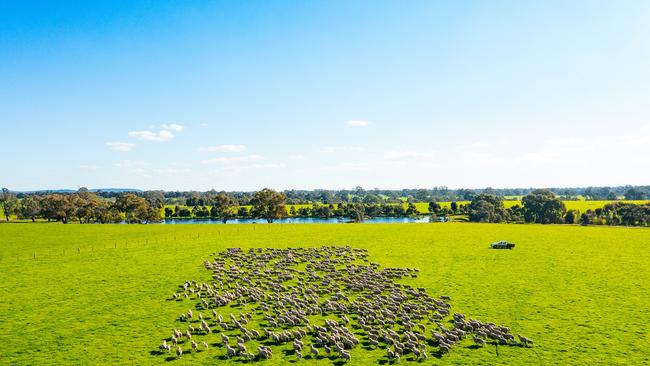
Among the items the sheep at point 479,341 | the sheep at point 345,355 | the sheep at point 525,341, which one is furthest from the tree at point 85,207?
the sheep at point 525,341

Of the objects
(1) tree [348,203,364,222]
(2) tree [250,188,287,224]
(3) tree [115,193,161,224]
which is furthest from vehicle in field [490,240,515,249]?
(3) tree [115,193,161,224]

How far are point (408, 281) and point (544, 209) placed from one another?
383 ft

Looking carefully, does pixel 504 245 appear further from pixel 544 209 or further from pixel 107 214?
pixel 107 214

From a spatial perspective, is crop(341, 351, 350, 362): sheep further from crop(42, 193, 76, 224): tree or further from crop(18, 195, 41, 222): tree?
crop(18, 195, 41, 222): tree

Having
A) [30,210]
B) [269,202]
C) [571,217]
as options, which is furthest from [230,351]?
[30,210]

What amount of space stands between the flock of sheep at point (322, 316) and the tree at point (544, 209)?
367 ft

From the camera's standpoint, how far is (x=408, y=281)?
145 feet

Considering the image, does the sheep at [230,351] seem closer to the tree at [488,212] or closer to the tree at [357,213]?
the tree at [488,212]

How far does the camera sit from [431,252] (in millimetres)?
63625

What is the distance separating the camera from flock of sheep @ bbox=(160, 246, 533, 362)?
25.7 meters

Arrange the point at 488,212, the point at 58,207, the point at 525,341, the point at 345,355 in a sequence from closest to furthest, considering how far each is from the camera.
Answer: the point at 345,355 → the point at 525,341 → the point at 58,207 → the point at 488,212

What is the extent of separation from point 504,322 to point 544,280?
17.6m

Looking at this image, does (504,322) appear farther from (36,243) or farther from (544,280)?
(36,243)

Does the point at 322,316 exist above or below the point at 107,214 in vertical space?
below
